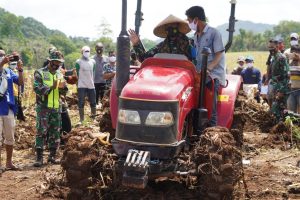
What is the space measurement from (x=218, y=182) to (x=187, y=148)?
32.0 inches

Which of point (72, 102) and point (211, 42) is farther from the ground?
point (211, 42)

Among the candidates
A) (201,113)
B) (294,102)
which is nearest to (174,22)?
(201,113)

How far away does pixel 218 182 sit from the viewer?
15.4 ft

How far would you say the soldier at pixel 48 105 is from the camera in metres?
7.63

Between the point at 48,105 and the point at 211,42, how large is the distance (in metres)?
2.95

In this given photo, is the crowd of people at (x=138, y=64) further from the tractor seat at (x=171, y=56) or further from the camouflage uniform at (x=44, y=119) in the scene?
the tractor seat at (x=171, y=56)

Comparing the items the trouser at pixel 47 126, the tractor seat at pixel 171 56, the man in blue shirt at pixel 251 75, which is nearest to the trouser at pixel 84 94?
the trouser at pixel 47 126

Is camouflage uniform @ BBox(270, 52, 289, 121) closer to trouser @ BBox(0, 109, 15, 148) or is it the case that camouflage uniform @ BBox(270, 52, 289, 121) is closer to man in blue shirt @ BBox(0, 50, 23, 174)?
man in blue shirt @ BBox(0, 50, 23, 174)

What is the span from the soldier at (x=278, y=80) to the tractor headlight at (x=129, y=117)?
5845 millimetres

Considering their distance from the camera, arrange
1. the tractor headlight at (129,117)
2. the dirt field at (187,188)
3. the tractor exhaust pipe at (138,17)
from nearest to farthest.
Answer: the tractor headlight at (129,117)
the dirt field at (187,188)
the tractor exhaust pipe at (138,17)

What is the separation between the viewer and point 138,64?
29.2ft

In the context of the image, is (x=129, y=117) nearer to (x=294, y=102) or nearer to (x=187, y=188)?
(x=187, y=188)

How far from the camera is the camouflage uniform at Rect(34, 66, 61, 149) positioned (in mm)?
7613

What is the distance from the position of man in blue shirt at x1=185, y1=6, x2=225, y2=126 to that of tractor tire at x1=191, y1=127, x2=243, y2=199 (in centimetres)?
107
